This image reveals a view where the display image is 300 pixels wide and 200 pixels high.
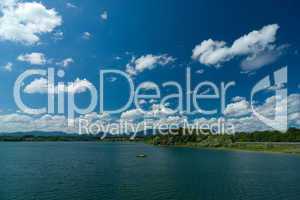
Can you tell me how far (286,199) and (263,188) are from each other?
1041 cm

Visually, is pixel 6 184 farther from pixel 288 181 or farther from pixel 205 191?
pixel 288 181

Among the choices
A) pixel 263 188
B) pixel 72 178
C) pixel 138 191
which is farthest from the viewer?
pixel 72 178

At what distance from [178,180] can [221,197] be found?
791 inches

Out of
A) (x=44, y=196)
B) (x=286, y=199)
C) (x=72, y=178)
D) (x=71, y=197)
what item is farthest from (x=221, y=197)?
(x=72, y=178)

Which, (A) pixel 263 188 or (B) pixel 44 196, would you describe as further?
(A) pixel 263 188

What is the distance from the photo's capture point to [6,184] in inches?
2672

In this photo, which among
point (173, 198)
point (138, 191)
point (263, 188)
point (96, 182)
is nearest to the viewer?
point (173, 198)

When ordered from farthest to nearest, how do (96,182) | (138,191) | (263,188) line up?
(96,182), (263,188), (138,191)

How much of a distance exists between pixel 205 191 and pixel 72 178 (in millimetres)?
35785

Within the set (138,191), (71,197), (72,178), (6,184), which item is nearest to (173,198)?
(138,191)

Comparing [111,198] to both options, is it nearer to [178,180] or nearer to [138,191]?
[138,191]

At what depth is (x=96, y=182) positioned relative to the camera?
70312 mm

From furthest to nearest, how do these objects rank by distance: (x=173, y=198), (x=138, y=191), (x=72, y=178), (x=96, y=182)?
(x=72, y=178), (x=96, y=182), (x=138, y=191), (x=173, y=198)

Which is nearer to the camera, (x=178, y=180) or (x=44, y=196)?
(x=44, y=196)
